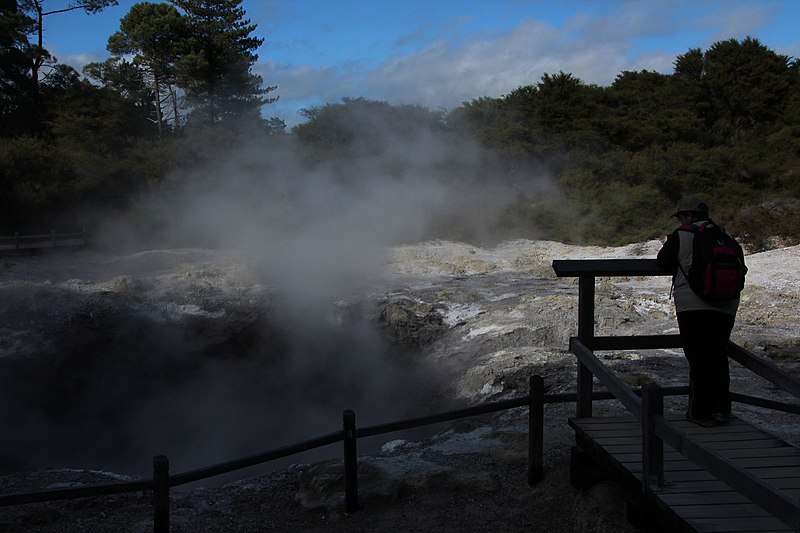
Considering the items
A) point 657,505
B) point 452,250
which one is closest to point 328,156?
point 452,250

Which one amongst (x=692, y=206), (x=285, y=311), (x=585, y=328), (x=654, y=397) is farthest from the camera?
(x=285, y=311)

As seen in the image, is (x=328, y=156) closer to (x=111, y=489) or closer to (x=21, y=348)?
(x=21, y=348)

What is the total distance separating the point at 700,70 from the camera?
2583 cm

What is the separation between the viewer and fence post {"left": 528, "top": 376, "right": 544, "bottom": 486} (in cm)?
350

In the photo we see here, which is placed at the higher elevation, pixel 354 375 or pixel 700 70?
pixel 700 70

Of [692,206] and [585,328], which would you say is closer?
[692,206]

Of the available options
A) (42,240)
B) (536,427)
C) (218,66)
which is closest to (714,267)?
(536,427)

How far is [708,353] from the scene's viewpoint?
9.52 feet


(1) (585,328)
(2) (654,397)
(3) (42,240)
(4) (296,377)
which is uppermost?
(3) (42,240)

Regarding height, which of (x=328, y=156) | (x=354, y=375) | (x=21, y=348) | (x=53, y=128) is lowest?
(x=354, y=375)

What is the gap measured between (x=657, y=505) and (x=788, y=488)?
19.4 inches

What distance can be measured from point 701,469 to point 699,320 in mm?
615

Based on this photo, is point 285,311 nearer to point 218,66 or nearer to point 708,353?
point 708,353

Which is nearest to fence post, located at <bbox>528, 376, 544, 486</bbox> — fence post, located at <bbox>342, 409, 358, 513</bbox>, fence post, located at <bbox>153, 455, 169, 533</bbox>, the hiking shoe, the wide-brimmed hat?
the hiking shoe
